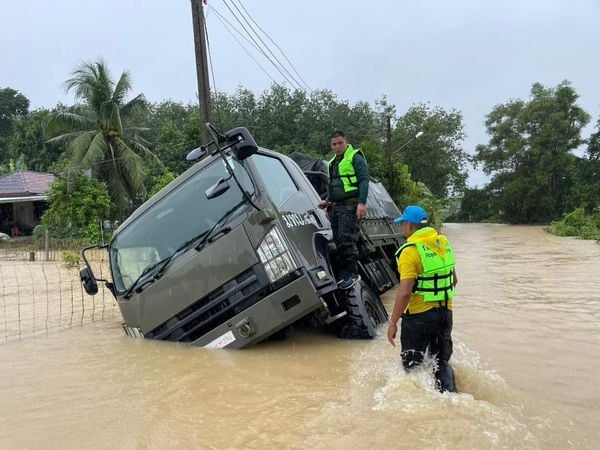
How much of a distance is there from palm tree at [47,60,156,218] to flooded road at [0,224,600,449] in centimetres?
1740

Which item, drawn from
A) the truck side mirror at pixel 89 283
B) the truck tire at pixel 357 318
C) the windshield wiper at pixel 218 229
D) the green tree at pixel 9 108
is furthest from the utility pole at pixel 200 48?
the green tree at pixel 9 108

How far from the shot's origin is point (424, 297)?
376 centimetres

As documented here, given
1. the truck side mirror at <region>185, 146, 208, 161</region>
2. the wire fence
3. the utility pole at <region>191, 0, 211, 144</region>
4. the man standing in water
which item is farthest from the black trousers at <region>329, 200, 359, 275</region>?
the utility pole at <region>191, 0, 211, 144</region>

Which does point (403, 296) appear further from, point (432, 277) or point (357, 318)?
point (357, 318)

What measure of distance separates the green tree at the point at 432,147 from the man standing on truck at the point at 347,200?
36.0 m

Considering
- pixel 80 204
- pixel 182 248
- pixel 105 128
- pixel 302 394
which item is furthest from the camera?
pixel 105 128

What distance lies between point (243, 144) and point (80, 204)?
1815cm

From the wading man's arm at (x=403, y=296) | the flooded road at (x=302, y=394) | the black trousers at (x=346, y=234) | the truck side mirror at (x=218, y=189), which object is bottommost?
the flooded road at (x=302, y=394)

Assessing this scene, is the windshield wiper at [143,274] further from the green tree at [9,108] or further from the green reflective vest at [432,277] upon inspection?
the green tree at [9,108]

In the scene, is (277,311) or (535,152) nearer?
(277,311)

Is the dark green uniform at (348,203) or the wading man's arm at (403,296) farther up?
the dark green uniform at (348,203)

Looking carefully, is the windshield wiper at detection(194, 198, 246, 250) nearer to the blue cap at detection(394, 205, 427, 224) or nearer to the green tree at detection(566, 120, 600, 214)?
→ the blue cap at detection(394, 205, 427, 224)

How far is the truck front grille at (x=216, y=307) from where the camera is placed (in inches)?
186

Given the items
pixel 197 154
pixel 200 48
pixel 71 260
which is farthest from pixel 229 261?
pixel 71 260
